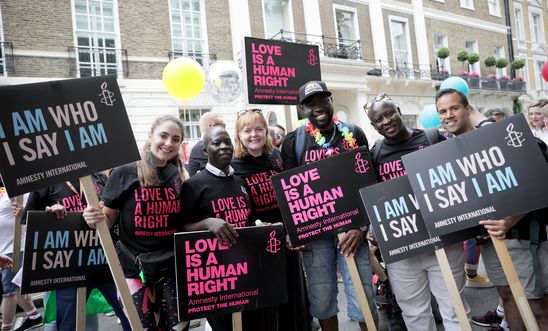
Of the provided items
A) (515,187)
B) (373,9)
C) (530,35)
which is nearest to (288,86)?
(515,187)

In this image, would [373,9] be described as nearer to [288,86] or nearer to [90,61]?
[90,61]

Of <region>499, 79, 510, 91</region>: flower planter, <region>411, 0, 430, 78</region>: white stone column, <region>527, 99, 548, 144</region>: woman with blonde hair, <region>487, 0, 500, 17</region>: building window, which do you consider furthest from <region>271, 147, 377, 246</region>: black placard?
<region>487, 0, 500, 17</region>: building window

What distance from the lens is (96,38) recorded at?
11336 mm

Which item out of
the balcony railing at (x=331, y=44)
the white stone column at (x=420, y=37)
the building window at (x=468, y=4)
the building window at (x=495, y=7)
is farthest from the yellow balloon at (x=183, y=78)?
the building window at (x=495, y=7)

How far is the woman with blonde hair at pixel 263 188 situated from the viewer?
2.96m

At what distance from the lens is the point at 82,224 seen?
9.07 ft

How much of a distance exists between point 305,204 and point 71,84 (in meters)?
1.69

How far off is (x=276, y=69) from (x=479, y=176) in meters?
2.38

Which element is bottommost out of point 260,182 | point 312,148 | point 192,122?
point 260,182

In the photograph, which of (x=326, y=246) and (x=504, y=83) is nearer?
(x=326, y=246)

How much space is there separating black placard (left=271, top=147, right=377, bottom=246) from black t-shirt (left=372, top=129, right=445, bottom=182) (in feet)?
0.45

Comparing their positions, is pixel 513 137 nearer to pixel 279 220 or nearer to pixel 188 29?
pixel 279 220

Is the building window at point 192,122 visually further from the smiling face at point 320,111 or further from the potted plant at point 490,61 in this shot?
the potted plant at point 490,61

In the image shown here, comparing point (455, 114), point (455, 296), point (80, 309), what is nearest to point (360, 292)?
point (455, 296)
